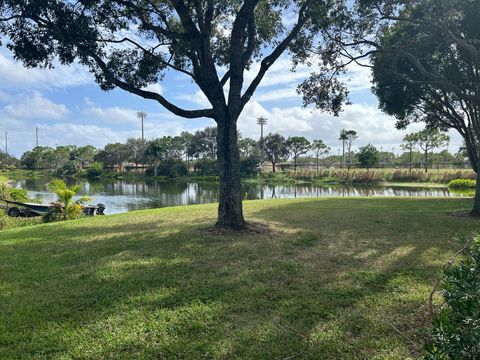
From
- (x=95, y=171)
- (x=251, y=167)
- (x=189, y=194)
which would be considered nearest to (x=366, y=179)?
(x=189, y=194)

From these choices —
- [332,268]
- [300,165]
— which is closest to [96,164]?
[300,165]

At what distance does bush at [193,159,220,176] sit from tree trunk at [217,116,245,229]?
50288 mm

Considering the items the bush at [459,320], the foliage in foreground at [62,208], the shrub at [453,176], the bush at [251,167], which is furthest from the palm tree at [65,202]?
the bush at [251,167]

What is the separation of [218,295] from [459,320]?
2.70 metres

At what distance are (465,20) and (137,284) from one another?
11072 millimetres

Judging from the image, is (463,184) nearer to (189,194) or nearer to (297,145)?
(189,194)

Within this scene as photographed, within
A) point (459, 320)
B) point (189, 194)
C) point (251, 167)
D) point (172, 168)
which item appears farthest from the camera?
point (172, 168)

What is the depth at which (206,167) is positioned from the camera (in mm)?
60969

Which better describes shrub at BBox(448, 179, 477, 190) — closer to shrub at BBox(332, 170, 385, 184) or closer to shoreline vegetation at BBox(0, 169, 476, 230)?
shoreline vegetation at BBox(0, 169, 476, 230)

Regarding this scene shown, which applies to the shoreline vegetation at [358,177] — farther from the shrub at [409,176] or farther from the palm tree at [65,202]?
the palm tree at [65,202]

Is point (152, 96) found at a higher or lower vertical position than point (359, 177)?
higher

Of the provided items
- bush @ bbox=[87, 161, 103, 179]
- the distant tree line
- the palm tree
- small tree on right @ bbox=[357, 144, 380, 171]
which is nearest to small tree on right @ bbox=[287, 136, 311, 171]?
the distant tree line

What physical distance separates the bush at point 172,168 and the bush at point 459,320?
5897 cm

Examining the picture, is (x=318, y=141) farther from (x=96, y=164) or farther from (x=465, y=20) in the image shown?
(x=465, y=20)
